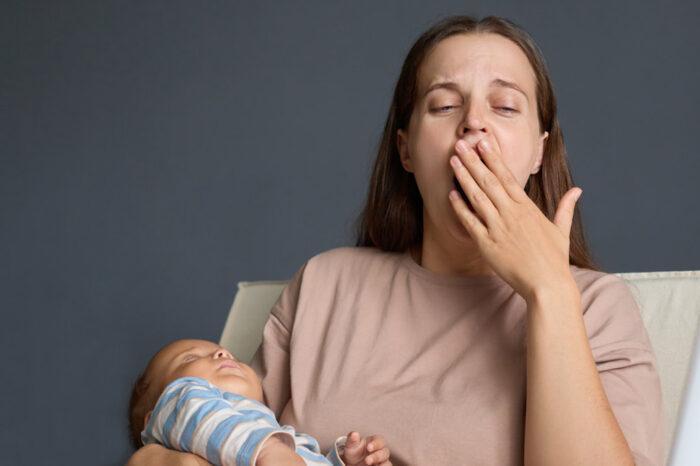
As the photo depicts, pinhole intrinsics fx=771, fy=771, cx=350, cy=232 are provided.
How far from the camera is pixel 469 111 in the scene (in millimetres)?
1436

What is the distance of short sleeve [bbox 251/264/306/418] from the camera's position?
1.67 meters

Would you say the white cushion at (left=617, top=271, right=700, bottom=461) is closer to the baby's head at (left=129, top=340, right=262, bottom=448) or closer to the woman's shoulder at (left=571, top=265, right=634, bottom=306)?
the woman's shoulder at (left=571, top=265, right=634, bottom=306)

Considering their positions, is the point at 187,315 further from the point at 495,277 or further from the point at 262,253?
the point at 495,277

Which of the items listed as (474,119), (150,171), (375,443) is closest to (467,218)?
(474,119)

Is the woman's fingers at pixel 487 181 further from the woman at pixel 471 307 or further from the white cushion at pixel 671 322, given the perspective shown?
the white cushion at pixel 671 322

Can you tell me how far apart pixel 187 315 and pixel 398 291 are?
6.80ft

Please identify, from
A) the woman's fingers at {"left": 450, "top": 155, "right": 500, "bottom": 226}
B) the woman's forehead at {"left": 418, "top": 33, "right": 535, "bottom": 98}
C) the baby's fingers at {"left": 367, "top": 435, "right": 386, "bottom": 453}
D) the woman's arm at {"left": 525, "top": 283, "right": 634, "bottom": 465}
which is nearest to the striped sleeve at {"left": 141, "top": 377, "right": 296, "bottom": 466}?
the baby's fingers at {"left": 367, "top": 435, "right": 386, "bottom": 453}

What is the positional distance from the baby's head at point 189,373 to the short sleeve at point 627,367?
690 millimetres

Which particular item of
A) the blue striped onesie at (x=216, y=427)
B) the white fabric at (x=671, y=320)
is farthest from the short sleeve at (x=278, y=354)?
the white fabric at (x=671, y=320)

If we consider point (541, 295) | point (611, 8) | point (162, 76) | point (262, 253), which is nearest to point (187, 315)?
point (262, 253)

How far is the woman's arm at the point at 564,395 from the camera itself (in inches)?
45.3

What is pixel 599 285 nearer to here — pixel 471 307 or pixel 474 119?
pixel 471 307

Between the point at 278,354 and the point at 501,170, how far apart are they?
658mm

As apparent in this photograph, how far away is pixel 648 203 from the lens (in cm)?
300
